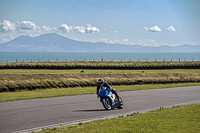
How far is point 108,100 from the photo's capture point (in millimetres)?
14789

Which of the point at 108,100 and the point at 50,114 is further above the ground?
the point at 108,100

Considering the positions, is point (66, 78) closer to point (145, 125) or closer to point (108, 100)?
point (108, 100)

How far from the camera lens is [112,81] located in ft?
111

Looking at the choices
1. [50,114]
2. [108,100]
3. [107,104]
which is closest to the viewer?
[50,114]

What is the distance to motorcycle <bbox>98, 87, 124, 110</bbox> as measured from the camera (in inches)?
571

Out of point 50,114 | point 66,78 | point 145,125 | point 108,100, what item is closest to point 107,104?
point 108,100

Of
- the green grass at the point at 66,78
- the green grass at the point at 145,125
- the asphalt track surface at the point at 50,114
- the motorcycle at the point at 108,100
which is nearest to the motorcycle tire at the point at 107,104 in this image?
the motorcycle at the point at 108,100

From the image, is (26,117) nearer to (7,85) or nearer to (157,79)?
(7,85)

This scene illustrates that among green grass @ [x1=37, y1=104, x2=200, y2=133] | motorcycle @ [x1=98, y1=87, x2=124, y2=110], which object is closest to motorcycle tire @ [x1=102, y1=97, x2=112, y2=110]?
motorcycle @ [x1=98, y1=87, x2=124, y2=110]

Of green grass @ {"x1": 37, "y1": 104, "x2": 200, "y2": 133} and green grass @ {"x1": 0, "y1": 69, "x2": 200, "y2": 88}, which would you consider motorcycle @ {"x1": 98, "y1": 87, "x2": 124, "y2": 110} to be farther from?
green grass @ {"x1": 0, "y1": 69, "x2": 200, "y2": 88}

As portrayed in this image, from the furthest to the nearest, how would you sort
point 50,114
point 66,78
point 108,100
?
point 66,78 < point 108,100 < point 50,114

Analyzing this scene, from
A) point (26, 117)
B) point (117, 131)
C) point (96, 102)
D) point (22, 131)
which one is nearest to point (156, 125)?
point (117, 131)

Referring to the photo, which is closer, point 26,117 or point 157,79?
point 26,117

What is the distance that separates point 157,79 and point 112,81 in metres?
7.72
